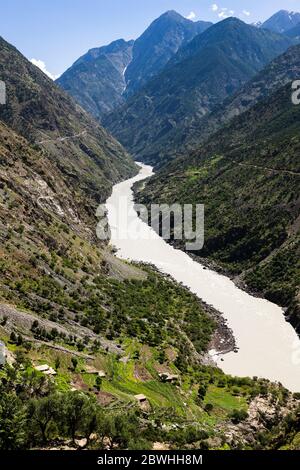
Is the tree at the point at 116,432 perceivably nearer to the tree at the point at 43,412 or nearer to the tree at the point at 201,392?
the tree at the point at 43,412

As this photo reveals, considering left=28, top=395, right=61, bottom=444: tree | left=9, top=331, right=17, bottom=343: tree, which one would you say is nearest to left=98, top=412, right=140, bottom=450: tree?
left=28, top=395, right=61, bottom=444: tree

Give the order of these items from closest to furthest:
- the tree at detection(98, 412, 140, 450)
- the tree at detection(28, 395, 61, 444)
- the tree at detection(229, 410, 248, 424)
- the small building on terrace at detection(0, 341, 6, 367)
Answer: the tree at detection(28, 395, 61, 444) < the tree at detection(98, 412, 140, 450) < the small building on terrace at detection(0, 341, 6, 367) < the tree at detection(229, 410, 248, 424)

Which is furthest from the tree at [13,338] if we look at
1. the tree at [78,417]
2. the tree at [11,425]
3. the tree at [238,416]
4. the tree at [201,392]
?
the tree at [238,416]

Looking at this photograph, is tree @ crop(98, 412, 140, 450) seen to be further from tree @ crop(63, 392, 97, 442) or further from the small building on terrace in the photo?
the small building on terrace

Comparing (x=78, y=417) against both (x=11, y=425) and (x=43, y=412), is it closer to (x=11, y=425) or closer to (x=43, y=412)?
(x=43, y=412)

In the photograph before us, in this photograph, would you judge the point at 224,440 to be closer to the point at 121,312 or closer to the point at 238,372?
the point at 238,372
